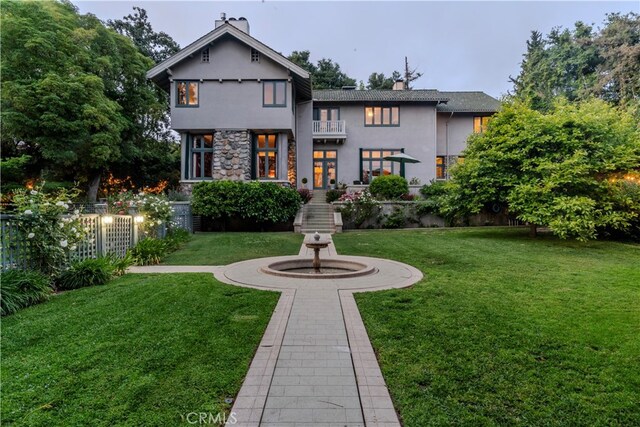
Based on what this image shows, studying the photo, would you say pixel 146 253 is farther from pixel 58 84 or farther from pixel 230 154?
pixel 58 84

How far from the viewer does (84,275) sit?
6.67m

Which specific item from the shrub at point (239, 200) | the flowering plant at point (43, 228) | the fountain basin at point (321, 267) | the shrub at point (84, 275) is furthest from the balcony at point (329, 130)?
the flowering plant at point (43, 228)

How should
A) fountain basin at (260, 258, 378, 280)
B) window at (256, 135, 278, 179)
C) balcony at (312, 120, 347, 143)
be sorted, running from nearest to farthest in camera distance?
1. fountain basin at (260, 258, 378, 280)
2. window at (256, 135, 278, 179)
3. balcony at (312, 120, 347, 143)

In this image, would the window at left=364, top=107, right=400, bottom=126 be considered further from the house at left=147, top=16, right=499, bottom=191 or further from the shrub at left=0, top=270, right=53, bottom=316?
the shrub at left=0, top=270, right=53, bottom=316

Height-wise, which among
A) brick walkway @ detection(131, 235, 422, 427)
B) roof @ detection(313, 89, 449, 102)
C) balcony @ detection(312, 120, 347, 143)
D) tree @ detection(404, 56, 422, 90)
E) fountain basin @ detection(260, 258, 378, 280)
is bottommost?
brick walkway @ detection(131, 235, 422, 427)

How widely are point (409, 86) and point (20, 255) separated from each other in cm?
4626

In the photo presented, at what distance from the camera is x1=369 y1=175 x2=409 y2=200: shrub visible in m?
18.3

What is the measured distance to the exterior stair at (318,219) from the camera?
15820mm

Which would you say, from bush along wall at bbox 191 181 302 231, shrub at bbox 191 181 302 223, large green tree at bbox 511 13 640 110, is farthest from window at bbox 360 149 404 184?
shrub at bbox 191 181 302 223

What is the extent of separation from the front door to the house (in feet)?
0.22

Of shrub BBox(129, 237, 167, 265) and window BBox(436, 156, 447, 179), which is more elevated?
window BBox(436, 156, 447, 179)

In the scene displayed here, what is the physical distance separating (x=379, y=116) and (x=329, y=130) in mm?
3716

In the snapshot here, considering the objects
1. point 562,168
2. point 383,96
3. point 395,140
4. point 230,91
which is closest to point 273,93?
point 230,91

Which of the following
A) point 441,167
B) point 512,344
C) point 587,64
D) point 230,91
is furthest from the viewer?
point 587,64
